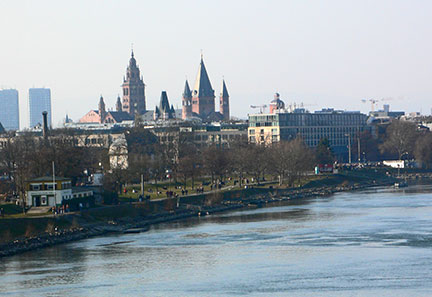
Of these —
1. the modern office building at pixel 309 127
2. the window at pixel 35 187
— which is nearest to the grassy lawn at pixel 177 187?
the window at pixel 35 187

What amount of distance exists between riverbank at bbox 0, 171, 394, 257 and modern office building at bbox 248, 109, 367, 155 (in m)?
47.0

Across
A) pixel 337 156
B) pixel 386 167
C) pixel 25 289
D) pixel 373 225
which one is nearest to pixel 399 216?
pixel 373 225

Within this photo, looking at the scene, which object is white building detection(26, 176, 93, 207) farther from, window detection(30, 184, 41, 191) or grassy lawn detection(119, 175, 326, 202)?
grassy lawn detection(119, 175, 326, 202)

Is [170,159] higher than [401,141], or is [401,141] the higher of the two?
[401,141]

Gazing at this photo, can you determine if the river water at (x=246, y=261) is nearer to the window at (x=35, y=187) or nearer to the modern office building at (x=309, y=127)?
the window at (x=35, y=187)

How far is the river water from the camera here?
52.7 metres

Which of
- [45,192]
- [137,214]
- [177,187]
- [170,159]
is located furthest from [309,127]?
[45,192]

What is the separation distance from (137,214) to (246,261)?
2945 centimetres

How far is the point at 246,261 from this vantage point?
6166 cm

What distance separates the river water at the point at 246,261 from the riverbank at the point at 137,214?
78.3 inches

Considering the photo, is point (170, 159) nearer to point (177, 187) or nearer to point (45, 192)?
point (177, 187)

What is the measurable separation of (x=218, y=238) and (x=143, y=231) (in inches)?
394

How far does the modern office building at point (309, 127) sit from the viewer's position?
589 ft

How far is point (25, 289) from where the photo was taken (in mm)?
Result: 53625
